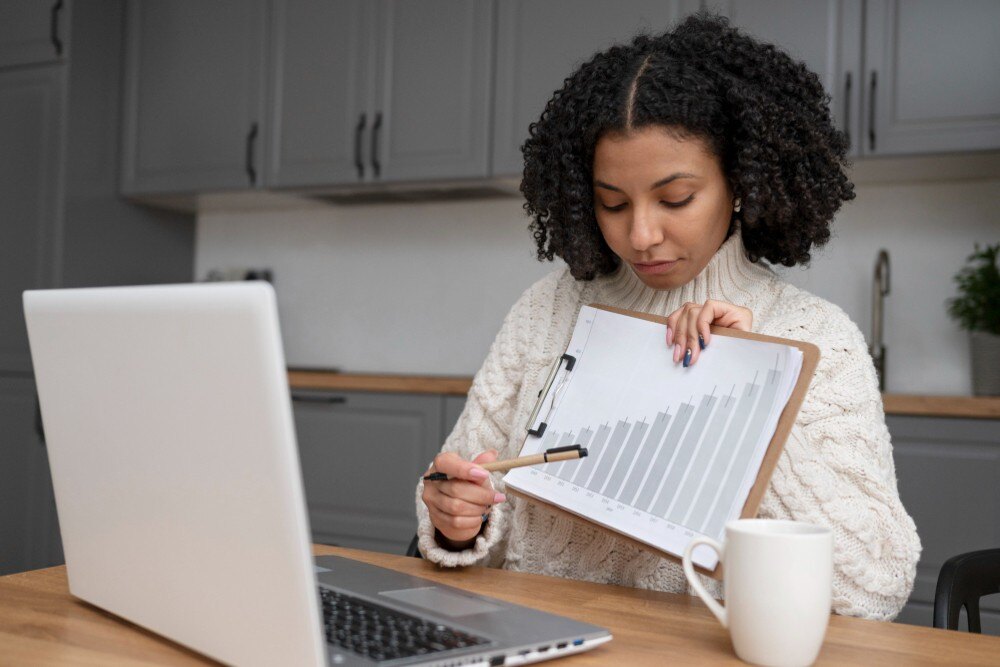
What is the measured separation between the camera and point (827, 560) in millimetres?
625

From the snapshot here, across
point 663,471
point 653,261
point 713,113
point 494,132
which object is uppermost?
point 494,132

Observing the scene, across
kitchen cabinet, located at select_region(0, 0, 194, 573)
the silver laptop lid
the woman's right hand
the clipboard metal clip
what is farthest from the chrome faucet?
kitchen cabinet, located at select_region(0, 0, 194, 573)

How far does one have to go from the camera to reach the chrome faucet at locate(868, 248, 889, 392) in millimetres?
2395

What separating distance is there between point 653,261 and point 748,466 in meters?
0.38

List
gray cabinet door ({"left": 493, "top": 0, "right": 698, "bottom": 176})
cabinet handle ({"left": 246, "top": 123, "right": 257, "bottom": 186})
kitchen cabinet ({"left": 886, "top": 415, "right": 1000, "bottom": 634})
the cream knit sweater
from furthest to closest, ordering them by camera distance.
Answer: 1. cabinet handle ({"left": 246, "top": 123, "right": 257, "bottom": 186})
2. gray cabinet door ({"left": 493, "top": 0, "right": 698, "bottom": 176})
3. kitchen cabinet ({"left": 886, "top": 415, "right": 1000, "bottom": 634})
4. the cream knit sweater

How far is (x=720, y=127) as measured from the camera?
3.57 feet

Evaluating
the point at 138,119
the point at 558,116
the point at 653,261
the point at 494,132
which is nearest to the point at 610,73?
the point at 558,116

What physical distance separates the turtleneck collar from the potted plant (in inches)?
51.8

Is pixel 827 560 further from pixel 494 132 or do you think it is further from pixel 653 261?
pixel 494 132

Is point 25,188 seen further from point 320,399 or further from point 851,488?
point 851,488

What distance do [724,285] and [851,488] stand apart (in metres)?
0.35

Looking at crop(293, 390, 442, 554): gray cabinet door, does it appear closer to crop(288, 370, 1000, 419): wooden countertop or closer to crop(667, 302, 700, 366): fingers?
crop(288, 370, 1000, 419): wooden countertop

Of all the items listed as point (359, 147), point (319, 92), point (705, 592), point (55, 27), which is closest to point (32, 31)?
point (55, 27)

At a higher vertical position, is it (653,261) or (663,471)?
(653,261)
